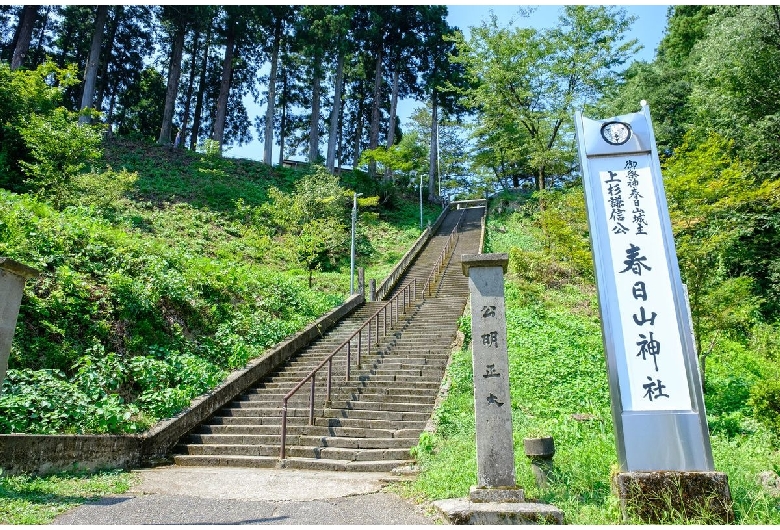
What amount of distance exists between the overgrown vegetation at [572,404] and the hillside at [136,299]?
194 inches

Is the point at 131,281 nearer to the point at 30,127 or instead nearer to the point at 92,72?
the point at 30,127

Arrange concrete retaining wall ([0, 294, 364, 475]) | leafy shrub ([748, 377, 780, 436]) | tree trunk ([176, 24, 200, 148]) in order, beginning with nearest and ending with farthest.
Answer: concrete retaining wall ([0, 294, 364, 475]) → leafy shrub ([748, 377, 780, 436]) → tree trunk ([176, 24, 200, 148])

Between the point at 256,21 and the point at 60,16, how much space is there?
11.9 m

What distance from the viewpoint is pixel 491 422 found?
5.29 m

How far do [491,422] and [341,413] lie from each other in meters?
4.94

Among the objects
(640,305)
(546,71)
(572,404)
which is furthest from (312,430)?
(546,71)

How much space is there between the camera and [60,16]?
102 ft

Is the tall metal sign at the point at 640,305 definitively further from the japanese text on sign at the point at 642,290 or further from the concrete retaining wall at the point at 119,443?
the concrete retaining wall at the point at 119,443

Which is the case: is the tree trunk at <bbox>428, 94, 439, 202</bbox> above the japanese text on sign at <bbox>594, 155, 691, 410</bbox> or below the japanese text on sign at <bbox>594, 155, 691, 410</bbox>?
above

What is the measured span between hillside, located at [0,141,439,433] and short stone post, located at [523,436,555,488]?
606 cm

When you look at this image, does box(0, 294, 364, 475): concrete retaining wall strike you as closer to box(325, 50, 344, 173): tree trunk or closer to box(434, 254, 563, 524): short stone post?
box(434, 254, 563, 524): short stone post

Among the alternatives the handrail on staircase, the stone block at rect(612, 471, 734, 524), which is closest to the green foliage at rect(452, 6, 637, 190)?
the handrail on staircase

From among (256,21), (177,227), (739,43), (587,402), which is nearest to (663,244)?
(587,402)

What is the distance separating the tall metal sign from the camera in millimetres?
→ 4898
